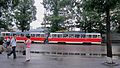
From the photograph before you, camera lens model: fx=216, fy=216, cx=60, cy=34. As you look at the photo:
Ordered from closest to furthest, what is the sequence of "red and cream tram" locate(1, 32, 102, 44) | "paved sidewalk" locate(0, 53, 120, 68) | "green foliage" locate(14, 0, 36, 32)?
"paved sidewalk" locate(0, 53, 120, 68)
"red and cream tram" locate(1, 32, 102, 44)
"green foliage" locate(14, 0, 36, 32)

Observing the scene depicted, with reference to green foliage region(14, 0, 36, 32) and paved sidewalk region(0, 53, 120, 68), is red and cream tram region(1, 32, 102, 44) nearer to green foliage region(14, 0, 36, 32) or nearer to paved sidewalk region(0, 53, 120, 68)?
green foliage region(14, 0, 36, 32)

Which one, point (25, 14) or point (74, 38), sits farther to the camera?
point (25, 14)

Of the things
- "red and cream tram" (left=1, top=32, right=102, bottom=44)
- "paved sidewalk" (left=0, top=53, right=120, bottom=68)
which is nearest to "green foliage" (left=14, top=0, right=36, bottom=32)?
"red and cream tram" (left=1, top=32, right=102, bottom=44)

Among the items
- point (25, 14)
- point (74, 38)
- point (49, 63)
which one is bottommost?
point (49, 63)

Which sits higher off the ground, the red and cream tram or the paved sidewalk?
the red and cream tram

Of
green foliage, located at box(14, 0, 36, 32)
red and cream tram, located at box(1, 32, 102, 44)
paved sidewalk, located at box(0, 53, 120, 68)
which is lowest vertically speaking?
paved sidewalk, located at box(0, 53, 120, 68)

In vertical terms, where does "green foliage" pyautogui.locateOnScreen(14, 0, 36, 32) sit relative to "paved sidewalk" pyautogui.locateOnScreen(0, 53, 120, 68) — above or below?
above

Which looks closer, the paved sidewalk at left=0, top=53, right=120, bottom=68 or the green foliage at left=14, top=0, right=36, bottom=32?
the paved sidewalk at left=0, top=53, right=120, bottom=68

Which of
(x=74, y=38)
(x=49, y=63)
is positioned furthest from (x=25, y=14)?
(x=49, y=63)

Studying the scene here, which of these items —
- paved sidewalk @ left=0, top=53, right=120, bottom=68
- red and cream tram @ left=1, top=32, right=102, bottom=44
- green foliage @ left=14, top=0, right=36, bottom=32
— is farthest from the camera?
green foliage @ left=14, top=0, right=36, bottom=32

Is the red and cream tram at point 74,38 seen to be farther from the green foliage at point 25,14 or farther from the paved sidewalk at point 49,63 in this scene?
the paved sidewalk at point 49,63

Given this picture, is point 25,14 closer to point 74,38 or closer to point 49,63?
point 74,38

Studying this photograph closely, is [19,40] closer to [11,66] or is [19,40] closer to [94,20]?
[94,20]

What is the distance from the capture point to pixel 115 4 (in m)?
13.1
